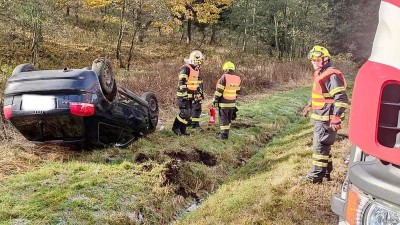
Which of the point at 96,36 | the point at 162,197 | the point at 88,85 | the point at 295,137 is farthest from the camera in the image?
the point at 96,36

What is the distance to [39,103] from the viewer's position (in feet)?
19.6

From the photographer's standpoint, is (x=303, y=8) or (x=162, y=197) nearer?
(x=162, y=197)

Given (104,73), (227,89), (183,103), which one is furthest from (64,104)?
(227,89)

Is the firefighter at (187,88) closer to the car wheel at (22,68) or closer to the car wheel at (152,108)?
the car wheel at (152,108)

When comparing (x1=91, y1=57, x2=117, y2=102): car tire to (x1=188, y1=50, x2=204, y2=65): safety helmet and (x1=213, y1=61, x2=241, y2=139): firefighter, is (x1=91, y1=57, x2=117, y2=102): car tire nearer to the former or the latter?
(x1=188, y1=50, x2=204, y2=65): safety helmet

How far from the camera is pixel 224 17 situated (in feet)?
112

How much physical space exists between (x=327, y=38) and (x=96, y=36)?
17.9m

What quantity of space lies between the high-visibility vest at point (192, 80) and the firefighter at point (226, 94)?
540mm

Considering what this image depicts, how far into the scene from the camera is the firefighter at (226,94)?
894cm

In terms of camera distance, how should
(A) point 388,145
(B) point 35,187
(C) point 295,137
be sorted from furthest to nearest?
1. (C) point 295,137
2. (B) point 35,187
3. (A) point 388,145

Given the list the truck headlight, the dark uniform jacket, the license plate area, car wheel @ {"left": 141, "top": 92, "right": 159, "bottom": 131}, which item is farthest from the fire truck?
the dark uniform jacket

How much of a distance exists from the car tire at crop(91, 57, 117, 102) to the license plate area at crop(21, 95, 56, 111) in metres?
0.77

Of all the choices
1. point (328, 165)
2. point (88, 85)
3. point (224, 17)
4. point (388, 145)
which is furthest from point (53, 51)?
point (388, 145)

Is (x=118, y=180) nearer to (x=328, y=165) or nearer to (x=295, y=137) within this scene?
(x=328, y=165)
